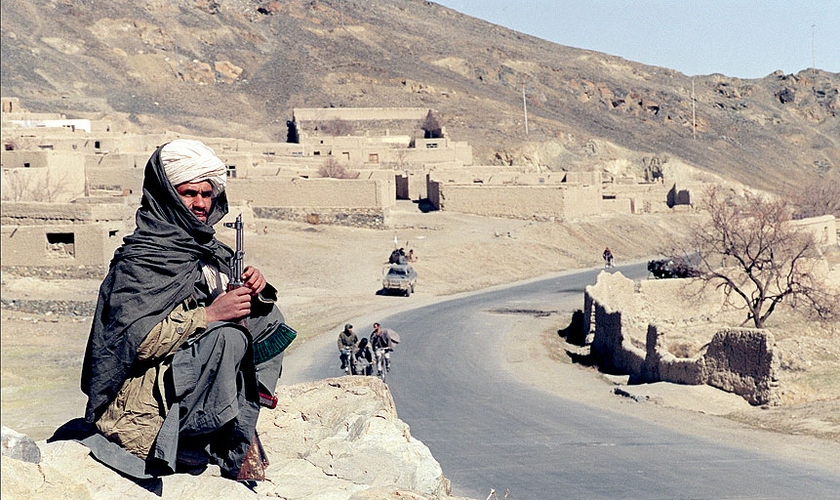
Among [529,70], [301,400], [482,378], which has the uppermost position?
[529,70]

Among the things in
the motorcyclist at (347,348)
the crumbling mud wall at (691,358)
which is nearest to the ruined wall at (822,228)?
the crumbling mud wall at (691,358)

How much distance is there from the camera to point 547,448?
13898 millimetres

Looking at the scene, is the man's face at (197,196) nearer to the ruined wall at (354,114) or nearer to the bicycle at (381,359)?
the bicycle at (381,359)

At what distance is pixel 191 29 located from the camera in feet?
330

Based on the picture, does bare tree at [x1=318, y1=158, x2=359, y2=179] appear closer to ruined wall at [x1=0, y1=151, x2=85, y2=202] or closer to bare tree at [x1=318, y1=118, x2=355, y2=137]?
ruined wall at [x1=0, y1=151, x2=85, y2=202]

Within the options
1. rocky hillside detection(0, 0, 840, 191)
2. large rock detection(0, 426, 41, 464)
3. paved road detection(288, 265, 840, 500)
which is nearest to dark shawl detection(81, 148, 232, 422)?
large rock detection(0, 426, 41, 464)

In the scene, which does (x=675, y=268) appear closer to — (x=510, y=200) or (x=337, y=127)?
(x=510, y=200)

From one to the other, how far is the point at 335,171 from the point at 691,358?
3167cm

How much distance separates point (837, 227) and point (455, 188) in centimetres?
1540

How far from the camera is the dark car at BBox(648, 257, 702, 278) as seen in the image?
29875 millimetres

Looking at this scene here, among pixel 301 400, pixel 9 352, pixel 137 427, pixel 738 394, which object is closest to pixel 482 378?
pixel 738 394

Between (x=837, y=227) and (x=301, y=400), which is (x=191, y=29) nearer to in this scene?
(x=837, y=227)

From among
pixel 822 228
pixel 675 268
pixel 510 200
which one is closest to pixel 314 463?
pixel 675 268

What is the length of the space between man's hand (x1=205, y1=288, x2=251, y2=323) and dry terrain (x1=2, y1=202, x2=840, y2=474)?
1090cm
